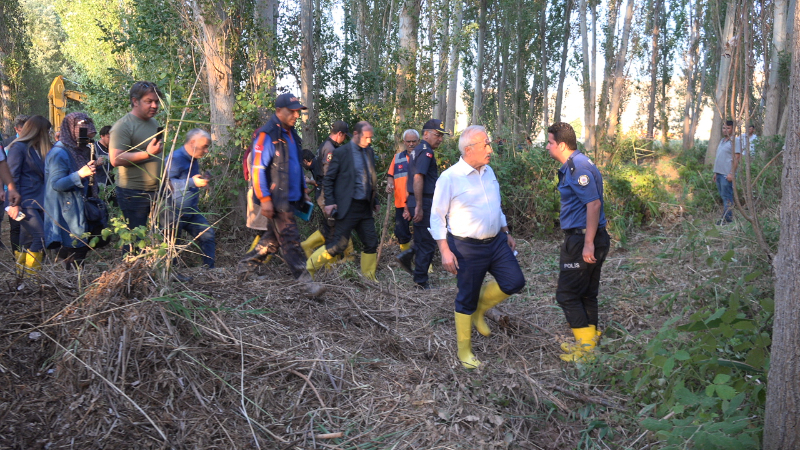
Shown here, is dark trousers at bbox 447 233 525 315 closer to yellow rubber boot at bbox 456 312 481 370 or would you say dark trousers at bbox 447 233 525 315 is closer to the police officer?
yellow rubber boot at bbox 456 312 481 370

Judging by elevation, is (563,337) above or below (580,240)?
below

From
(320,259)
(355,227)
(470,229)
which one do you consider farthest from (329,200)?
(470,229)

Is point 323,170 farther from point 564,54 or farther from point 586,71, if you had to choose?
point 564,54

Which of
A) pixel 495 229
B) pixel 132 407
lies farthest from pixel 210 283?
pixel 495 229

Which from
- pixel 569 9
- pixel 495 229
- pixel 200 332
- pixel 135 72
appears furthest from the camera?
pixel 569 9

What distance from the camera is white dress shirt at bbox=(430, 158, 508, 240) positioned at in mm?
4301

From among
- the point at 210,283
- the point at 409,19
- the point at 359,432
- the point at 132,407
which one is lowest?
the point at 359,432

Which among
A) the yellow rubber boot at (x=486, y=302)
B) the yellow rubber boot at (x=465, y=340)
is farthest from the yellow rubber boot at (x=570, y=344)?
the yellow rubber boot at (x=465, y=340)

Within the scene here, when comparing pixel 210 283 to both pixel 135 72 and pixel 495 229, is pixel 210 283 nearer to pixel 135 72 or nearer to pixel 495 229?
pixel 495 229

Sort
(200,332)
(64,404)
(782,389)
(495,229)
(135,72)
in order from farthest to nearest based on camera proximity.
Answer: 1. (135,72)
2. (495,229)
3. (200,332)
4. (64,404)
5. (782,389)

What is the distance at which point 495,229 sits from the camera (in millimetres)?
4363

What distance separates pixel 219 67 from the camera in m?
8.02

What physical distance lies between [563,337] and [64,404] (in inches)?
142

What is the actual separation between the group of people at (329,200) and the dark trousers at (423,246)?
1 cm
